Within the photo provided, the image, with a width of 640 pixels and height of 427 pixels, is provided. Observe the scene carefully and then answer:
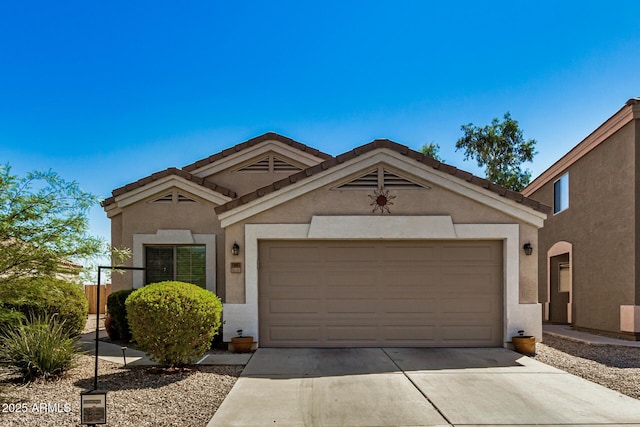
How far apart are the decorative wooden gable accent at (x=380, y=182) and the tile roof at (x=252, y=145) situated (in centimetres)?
406

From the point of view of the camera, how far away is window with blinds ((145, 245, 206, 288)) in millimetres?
11352

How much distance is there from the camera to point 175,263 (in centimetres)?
1139

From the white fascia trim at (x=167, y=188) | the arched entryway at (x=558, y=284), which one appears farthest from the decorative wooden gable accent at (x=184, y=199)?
the arched entryway at (x=558, y=284)

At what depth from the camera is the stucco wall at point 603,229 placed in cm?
1115

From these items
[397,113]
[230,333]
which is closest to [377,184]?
[230,333]

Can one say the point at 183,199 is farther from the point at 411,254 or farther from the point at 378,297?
the point at 411,254

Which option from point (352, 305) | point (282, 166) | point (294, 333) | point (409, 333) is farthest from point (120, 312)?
point (409, 333)

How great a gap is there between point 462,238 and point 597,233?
5952 millimetres

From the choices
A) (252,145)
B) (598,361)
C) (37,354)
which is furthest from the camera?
(252,145)

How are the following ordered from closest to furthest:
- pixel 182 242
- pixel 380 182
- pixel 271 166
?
pixel 380 182 < pixel 182 242 < pixel 271 166

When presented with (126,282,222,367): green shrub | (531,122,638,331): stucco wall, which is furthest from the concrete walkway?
(126,282,222,367): green shrub

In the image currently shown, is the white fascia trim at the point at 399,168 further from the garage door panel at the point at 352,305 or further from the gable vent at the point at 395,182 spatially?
the garage door panel at the point at 352,305

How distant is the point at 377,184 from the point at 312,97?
25.6ft

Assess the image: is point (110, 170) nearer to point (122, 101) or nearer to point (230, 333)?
point (122, 101)
